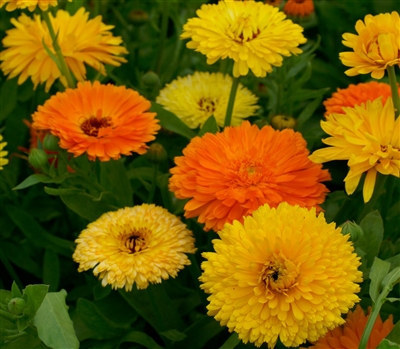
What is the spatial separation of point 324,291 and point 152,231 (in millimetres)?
305

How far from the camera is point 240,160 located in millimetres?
1033

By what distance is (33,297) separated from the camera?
35.1 inches

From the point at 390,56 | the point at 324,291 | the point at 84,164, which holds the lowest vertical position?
the point at 84,164

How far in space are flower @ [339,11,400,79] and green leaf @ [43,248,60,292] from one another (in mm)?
660

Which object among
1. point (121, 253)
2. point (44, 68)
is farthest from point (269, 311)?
point (44, 68)

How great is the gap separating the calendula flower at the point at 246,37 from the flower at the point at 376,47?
204 mm

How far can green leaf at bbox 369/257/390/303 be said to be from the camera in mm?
845

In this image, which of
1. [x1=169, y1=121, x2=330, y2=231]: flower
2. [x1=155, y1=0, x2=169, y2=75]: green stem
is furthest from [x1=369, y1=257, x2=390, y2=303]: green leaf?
[x1=155, y1=0, x2=169, y2=75]: green stem

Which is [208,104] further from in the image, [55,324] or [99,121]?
[55,324]

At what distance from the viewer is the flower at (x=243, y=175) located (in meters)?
0.98

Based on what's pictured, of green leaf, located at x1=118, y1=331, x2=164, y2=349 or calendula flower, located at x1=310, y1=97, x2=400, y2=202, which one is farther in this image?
green leaf, located at x1=118, y1=331, x2=164, y2=349

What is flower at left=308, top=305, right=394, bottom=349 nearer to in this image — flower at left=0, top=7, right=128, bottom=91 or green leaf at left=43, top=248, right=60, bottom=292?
green leaf at left=43, top=248, right=60, bottom=292

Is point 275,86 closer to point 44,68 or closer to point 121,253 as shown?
point 44,68

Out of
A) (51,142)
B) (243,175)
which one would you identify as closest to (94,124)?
(51,142)
